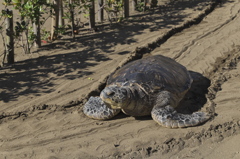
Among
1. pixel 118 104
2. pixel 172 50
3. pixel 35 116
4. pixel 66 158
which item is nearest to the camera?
pixel 66 158

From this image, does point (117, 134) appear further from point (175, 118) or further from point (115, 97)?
point (175, 118)

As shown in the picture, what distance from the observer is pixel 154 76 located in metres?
4.43

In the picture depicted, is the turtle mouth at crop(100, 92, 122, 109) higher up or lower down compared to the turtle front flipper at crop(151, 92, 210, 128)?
higher up

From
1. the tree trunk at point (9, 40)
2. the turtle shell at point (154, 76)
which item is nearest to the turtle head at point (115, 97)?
the turtle shell at point (154, 76)

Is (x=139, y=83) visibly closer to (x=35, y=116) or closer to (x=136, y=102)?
(x=136, y=102)

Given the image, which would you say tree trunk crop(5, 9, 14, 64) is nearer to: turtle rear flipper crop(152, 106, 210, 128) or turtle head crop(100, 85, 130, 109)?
turtle head crop(100, 85, 130, 109)

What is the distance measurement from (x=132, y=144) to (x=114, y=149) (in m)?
0.24

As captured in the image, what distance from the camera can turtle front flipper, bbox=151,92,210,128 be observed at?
13.1ft

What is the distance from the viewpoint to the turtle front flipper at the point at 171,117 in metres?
3.98

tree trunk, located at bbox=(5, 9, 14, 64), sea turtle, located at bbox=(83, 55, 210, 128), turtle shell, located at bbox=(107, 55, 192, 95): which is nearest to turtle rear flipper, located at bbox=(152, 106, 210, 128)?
sea turtle, located at bbox=(83, 55, 210, 128)

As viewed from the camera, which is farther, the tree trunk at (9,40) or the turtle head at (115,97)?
the tree trunk at (9,40)

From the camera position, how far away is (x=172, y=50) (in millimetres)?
6988

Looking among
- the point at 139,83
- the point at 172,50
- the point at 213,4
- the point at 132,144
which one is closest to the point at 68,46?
the point at 172,50

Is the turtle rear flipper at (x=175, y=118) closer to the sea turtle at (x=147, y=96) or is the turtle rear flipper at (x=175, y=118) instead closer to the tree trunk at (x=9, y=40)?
the sea turtle at (x=147, y=96)
